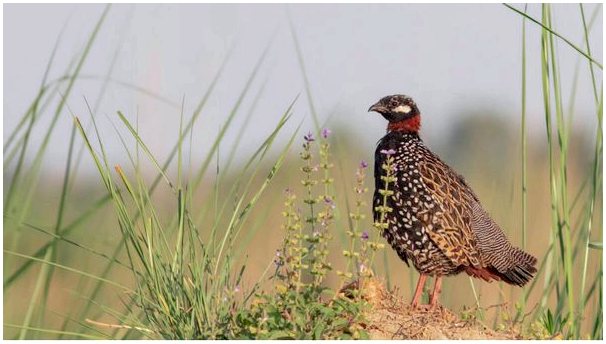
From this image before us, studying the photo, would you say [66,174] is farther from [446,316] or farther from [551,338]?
[551,338]

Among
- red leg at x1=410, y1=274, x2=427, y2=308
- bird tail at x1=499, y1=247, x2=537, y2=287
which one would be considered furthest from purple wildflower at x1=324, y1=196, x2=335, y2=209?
bird tail at x1=499, y1=247, x2=537, y2=287

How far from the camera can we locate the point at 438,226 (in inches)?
215

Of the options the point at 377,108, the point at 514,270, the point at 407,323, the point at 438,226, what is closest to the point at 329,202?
the point at 407,323

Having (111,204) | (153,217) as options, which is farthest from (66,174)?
(153,217)

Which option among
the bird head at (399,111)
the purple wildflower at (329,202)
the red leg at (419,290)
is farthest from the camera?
the bird head at (399,111)

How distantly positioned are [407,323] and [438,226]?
0.95 m

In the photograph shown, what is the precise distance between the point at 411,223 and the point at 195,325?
157 cm

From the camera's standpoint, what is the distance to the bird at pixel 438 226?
5449 millimetres

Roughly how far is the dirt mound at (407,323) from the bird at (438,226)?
1.44 ft

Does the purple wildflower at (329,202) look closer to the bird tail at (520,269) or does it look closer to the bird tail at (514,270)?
the bird tail at (514,270)

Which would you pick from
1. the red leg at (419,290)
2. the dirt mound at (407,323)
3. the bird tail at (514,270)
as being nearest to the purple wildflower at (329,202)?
the dirt mound at (407,323)

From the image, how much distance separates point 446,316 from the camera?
16.0 feet

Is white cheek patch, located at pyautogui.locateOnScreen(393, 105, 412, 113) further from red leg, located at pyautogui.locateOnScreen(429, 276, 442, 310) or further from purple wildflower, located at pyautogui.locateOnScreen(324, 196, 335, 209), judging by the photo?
→ purple wildflower, located at pyautogui.locateOnScreen(324, 196, 335, 209)

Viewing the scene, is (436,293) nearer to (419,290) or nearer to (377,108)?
(419,290)
